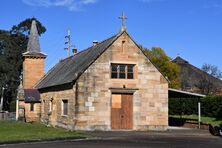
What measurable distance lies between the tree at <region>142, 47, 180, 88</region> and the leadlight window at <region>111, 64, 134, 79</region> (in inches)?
1659

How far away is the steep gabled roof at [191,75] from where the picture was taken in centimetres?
8278

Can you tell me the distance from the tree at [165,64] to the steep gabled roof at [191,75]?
913cm

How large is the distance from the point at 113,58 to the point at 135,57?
5.54 ft

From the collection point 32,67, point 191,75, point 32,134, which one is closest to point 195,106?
point 32,67

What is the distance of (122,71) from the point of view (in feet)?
102

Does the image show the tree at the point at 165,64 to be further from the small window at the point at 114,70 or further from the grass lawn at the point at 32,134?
the grass lawn at the point at 32,134

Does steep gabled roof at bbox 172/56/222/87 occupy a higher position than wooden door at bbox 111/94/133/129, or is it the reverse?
steep gabled roof at bbox 172/56/222/87

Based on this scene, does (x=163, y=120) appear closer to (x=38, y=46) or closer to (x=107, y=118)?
(x=107, y=118)

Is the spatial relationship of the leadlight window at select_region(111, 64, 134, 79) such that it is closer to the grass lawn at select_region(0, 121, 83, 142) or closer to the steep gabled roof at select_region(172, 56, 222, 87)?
the grass lawn at select_region(0, 121, 83, 142)

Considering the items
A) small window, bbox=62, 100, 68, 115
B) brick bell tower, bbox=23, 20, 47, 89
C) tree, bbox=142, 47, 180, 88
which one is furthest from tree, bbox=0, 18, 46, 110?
small window, bbox=62, 100, 68, 115

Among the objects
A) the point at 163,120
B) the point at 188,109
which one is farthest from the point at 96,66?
the point at 188,109

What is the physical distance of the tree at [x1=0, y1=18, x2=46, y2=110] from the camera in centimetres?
8331

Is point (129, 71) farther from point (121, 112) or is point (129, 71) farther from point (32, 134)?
point (32, 134)

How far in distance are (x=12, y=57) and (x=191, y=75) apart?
3591 centimetres
